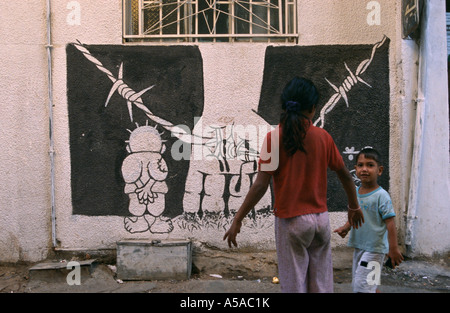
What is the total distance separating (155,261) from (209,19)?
8.76 ft

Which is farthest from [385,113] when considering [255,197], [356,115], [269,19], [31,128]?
[31,128]

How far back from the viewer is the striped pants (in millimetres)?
2496

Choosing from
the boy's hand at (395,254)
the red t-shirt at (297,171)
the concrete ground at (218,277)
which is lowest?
the concrete ground at (218,277)

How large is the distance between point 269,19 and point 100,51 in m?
1.88

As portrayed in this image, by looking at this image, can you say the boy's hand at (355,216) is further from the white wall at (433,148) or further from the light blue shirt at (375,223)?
the white wall at (433,148)

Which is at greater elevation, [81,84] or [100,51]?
[100,51]

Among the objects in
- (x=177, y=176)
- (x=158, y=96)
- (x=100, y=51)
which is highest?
(x=100, y=51)

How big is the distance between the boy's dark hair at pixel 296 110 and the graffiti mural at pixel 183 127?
2.12 m

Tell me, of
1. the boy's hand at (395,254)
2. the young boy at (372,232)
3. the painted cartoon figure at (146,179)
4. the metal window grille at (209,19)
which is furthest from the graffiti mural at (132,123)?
the boy's hand at (395,254)

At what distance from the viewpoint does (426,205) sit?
4.52 meters

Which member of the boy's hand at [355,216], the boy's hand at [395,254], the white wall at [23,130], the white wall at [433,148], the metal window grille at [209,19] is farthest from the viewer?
the metal window grille at [209,19]

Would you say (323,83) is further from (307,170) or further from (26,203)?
(26,203)

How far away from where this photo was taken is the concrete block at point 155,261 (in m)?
4.31

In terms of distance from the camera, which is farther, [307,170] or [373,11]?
[373,11]
